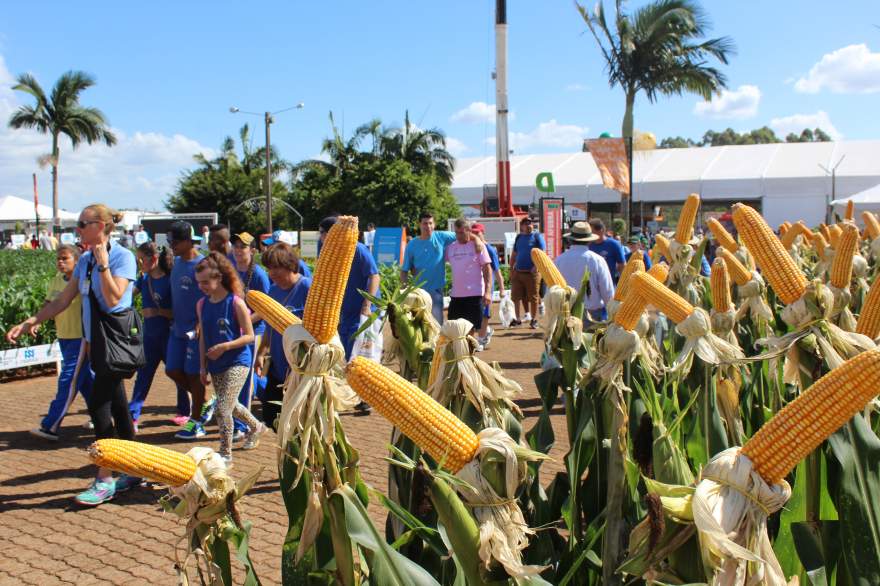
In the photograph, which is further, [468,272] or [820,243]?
[468,272]

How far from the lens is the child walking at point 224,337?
609 cm

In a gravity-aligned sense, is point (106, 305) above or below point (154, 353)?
above

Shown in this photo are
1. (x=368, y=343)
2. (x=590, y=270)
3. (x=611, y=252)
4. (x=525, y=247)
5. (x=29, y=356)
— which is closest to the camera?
(x=368, y=343)

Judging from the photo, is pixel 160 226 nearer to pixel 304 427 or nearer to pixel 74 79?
pixel 74 79

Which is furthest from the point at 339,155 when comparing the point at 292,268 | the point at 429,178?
the point at 292,268

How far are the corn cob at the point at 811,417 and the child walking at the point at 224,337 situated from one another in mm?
5199

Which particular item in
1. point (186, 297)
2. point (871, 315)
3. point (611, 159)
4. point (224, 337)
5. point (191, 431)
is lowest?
point (191, 431)

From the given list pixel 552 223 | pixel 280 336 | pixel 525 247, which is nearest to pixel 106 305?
pixel 280 336

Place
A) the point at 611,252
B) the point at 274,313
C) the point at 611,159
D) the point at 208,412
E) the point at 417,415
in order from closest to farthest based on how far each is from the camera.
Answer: the point at 417,415, the point at 274,313, the point at 208,412, the point at 611,252, the point at 611,159

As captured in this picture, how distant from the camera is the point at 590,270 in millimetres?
7254

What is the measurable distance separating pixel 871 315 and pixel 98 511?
5038mm

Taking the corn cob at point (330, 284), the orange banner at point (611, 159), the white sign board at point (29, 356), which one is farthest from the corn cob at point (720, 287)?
the orange banner at point (611, 159)

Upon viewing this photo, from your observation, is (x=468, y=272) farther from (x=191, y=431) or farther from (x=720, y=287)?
(x=720, y=287)

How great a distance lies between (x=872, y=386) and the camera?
1.52 metres
